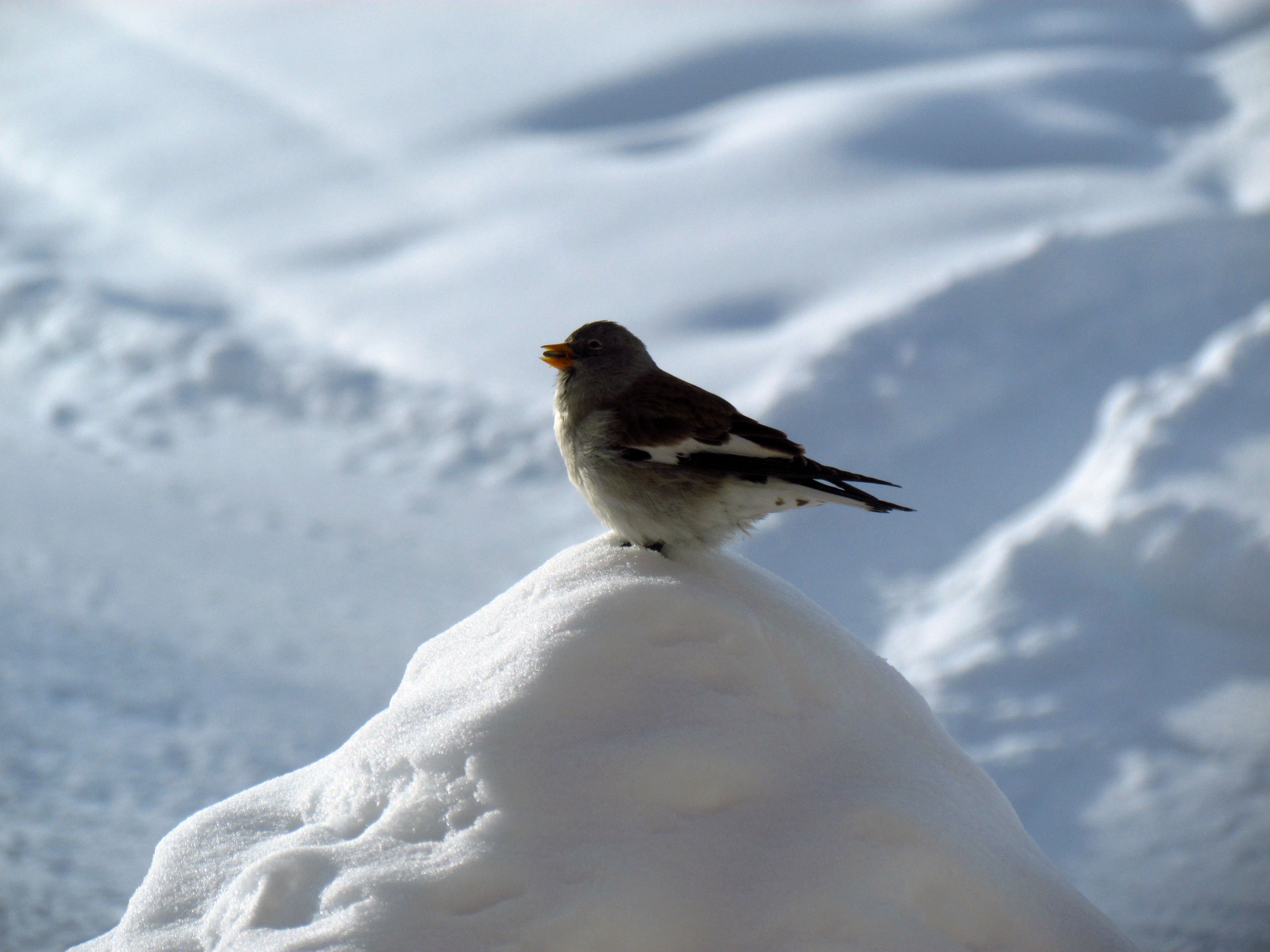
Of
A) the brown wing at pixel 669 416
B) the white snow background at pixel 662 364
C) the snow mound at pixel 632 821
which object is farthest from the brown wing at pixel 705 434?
the white snow background at pixel 662 364

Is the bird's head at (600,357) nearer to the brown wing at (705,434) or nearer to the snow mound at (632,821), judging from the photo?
the brown wing at (705,434)

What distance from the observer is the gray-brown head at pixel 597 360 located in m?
2.91

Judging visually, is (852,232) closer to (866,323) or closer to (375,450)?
(866,323)

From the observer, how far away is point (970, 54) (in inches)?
476

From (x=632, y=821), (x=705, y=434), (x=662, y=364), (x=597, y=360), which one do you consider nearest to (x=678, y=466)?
(x=705, y=434)

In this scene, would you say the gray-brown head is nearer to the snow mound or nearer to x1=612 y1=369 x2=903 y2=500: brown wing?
x1=612 y1=369 x2=903 y2=500: brown wing

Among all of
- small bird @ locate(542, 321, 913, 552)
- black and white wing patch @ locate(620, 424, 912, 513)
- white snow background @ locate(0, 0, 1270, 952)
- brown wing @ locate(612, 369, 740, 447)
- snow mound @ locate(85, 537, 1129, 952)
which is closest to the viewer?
snow mound @ locate(85, 537, 1129, 952)

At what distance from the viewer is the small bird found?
2564mm

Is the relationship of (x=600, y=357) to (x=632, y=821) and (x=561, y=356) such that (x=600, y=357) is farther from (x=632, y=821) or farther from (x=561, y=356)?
(x=632, y=821)

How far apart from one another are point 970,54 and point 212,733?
10.9 metres

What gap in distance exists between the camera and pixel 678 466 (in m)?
2.64

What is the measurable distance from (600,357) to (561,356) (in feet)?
0.41

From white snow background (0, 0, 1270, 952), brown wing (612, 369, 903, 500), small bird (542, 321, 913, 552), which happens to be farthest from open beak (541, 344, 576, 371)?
white snow background (0, 0, 1270, 952)

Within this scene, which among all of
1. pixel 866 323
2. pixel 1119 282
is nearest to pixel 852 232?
pixel 866 323
